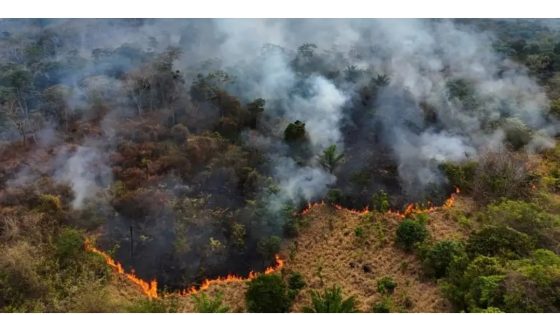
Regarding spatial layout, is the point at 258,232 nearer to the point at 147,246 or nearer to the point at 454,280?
the point at 147,246

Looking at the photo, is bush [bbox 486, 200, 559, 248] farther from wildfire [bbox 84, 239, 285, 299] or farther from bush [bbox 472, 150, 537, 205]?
wildfire [bbox 84, 239, 285, 299]

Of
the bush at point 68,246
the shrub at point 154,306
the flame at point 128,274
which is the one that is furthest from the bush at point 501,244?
the bush at point 68,246

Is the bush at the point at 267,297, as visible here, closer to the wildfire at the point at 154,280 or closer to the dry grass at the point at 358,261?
the dry grass at the point at 358,261

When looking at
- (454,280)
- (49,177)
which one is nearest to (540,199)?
(454,280)

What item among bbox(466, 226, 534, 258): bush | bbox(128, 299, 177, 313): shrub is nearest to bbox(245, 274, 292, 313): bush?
bbox(128, 299, 177, 313): shrub

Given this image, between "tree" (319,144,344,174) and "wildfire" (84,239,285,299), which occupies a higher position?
"tree" (319,144,344,174)
